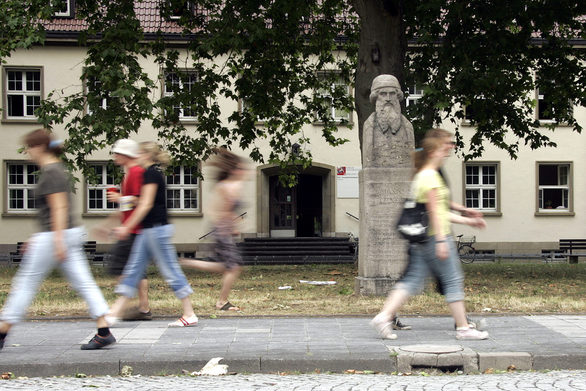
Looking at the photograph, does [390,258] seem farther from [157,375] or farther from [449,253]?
[157,375]

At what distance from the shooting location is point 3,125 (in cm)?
2967

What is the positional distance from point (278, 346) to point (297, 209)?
992 inches

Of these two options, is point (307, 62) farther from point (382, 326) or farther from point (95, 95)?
point (382, 326)

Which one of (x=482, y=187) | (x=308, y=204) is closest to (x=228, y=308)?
(x=308, y=204)

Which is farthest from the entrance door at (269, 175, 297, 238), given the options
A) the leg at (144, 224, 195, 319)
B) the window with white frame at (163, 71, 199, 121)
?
the leg at (144, 224, 195, 319)

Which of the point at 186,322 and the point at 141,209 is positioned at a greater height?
the point at 141,209

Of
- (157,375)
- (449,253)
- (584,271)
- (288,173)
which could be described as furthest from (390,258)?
(288,173)

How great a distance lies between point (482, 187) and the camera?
31844 millimetres

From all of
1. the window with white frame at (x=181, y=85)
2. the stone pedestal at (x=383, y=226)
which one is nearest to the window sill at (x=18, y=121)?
the window with white frame at (x=181, y=85)

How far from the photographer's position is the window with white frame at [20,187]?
1190 inches

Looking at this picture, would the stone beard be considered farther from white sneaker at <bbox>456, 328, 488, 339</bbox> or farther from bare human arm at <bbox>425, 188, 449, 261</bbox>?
white sneaker at <bbox>456, 328, 488, 339</bbox>

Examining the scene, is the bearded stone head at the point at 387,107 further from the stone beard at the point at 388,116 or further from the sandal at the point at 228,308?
the sandal at the point at 228,308

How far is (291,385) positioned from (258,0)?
42.9 feet

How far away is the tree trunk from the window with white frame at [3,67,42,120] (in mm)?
17816
